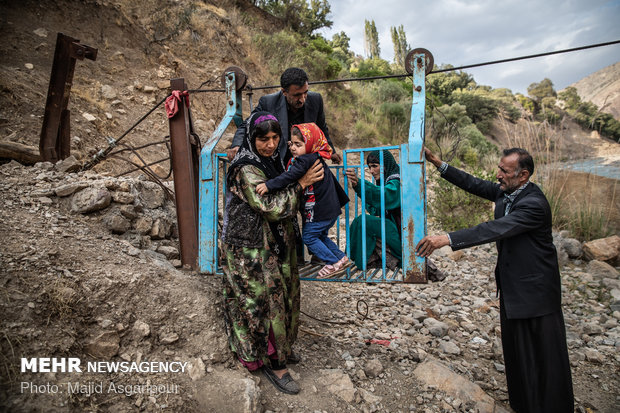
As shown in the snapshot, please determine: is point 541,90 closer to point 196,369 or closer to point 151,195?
point 151,195

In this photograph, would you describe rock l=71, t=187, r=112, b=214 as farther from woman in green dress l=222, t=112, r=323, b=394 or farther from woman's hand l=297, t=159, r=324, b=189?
woman's hand l=297, t=159, r=324, b=189

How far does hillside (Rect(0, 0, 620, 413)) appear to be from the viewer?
2207 millimetres

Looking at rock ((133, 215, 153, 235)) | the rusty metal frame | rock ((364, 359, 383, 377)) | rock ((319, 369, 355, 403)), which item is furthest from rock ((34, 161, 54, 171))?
rock ((364, 359, 383, 377))

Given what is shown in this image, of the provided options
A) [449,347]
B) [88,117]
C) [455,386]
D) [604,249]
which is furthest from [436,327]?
[88,117]

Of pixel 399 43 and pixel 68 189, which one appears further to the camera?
pixel 399 43

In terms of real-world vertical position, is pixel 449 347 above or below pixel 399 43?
below

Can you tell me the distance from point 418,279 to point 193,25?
10.2m

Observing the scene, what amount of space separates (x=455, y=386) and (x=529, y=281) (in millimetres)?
1035

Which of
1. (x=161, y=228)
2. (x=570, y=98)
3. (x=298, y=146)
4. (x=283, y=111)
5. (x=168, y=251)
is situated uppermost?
(x=570, y=98)

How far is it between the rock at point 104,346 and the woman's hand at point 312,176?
1.56 metres

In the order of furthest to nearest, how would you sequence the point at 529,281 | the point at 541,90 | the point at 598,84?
1. the point at 541,90
2. the point at 598,84
3. the point at 529,281

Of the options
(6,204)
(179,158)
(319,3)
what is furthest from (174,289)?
(319,3)

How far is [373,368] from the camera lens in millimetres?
3109

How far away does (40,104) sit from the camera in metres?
5.91
